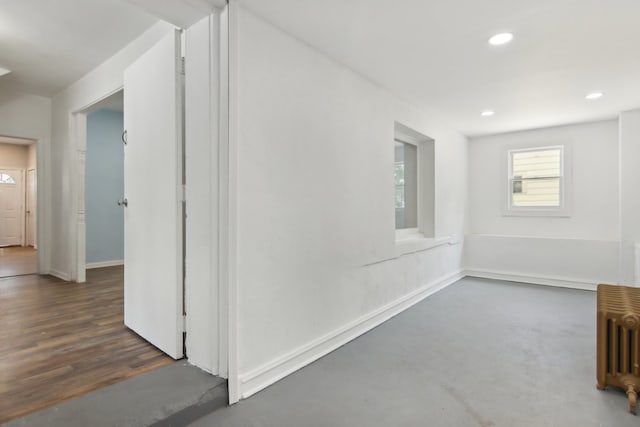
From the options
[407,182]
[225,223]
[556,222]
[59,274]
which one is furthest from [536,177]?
[59,274]

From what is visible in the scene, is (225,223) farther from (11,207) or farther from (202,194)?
(11,207)

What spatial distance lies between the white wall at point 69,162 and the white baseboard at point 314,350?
9.92ft

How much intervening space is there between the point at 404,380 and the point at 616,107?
168 inches

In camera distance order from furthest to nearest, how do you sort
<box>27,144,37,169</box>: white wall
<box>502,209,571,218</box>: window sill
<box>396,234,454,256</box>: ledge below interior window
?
<box>27,144,37,169</box>: white wall → <box>502,209,571,218</box>: window sill → <box>396,234,454,256</box>: ledge below interior window

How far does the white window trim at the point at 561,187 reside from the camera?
194 inches

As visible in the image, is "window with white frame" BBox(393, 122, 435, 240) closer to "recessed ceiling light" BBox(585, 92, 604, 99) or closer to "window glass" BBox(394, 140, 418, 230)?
"window glass" BBox(394, 140, 418, 230)

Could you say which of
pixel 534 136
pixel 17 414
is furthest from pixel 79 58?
pixel 534 136

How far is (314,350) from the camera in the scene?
2457 millimetres

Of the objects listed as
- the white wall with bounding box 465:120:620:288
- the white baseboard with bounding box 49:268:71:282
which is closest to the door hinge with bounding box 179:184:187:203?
the white baseboard with bounding box 49:268:71:282

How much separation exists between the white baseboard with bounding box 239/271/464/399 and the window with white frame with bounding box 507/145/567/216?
9.07 ft

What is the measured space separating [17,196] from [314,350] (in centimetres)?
980

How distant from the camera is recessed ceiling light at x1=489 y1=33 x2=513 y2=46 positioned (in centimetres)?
232

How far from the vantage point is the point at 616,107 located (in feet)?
13.2

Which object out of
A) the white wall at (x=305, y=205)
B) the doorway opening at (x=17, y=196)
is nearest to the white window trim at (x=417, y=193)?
the white wall at (x=305, y=205)
